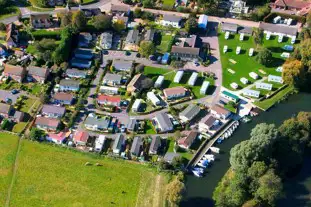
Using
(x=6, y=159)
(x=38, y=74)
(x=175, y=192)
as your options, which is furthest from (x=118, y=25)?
(x=175, y=192)

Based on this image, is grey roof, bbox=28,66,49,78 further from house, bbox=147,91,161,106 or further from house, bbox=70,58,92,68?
house, bbox=147,91,161,106

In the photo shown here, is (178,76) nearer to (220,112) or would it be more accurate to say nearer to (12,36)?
(220,112)

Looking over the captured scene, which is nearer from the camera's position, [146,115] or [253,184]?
[253,184]

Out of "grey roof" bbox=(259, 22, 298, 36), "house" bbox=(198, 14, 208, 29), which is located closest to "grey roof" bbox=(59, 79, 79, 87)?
"house" bbox=(198, 14, 208, 29)

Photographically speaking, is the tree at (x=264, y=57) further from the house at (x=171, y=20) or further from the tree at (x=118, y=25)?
the tree at (x=118, y=25)

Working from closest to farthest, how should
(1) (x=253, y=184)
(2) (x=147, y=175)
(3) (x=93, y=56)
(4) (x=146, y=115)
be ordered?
1. (1) (x=253, y=184)
2. (2) (x=147, y=175)
3. (4) (x=146, y=115)
4. (3) (x=93, y=56)

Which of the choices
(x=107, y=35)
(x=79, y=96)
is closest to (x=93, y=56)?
(x=107, y=35)

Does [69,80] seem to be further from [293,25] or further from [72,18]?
[293,25]
